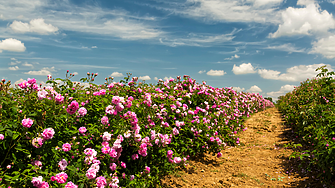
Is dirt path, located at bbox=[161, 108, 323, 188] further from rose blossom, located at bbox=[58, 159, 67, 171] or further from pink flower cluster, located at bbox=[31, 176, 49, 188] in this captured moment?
pink flower cluster, located at bbox=[31, 176, 49, 188]

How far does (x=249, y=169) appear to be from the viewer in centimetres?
560

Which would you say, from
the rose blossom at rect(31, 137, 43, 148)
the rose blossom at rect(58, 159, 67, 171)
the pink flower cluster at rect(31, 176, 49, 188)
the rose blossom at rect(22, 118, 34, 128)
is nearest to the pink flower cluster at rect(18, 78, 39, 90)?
the rose blossom at rect(22, 118, 34, 128)

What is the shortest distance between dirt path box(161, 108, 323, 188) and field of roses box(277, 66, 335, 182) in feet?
1.44

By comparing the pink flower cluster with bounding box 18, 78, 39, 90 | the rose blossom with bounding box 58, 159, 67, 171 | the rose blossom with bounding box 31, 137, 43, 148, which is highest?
the pink flower cluster with bounding box 18, 78, 39, 90

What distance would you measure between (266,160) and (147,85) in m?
4.10

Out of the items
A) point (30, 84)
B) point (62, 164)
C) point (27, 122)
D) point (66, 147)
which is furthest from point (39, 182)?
point (30, 84)

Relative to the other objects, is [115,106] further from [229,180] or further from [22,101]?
[229,180]

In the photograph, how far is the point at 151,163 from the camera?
4258mm

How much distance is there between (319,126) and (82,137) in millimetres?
5235

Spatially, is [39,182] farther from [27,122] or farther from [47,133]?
[27,122]

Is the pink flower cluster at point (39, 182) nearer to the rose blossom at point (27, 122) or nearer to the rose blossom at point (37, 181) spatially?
the rose blossom at point (37, 181)

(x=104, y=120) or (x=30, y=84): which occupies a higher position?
(x=30, y=84)

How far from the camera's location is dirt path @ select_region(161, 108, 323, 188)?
475 centimetres

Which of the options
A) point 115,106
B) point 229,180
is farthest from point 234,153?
point 115,106
